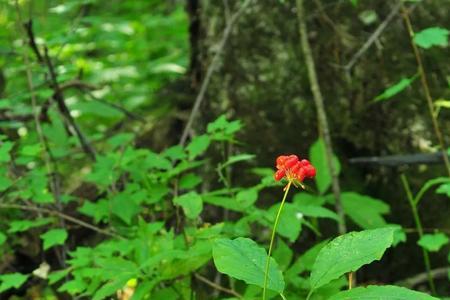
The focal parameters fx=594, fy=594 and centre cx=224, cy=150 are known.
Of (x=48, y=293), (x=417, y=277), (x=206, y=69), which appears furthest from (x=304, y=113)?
(x=48, y=293)

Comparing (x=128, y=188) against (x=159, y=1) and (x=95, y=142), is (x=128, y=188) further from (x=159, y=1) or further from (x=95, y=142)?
(x=159, y=1)

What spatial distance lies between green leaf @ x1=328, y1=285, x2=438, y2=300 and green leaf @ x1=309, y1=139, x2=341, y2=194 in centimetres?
122

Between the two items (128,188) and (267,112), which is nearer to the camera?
(128,188)

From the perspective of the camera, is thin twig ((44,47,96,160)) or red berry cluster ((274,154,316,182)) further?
thin twig ((44,47,96,160))

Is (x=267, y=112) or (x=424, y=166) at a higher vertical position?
(x=267, y=112)

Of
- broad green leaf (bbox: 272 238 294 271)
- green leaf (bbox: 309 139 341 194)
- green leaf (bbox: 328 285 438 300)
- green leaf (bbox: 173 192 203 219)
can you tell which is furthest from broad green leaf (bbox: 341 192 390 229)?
green leaf (bbox: 328 285 438 300)

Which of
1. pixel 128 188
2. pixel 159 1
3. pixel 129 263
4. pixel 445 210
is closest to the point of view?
pixel 129 263

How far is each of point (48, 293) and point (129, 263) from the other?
3.05 feet

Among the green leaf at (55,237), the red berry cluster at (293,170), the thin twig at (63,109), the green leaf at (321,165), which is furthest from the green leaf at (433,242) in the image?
the thin twig at (63,109)

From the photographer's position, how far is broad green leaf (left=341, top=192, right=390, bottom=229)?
2.13 m

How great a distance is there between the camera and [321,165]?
2.30 meters

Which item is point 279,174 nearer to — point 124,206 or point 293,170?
point 293,170

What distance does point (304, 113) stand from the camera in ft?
8.70

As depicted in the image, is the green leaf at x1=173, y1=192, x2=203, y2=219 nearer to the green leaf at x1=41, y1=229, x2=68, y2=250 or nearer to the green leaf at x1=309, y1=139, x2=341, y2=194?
the green leaf at x1=41, y1=229, x2=68, y2=250
